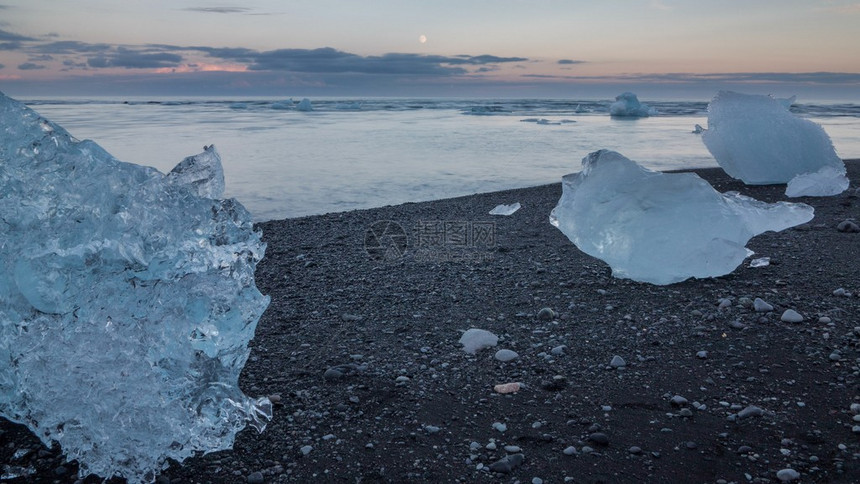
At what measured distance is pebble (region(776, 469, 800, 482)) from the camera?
221cm

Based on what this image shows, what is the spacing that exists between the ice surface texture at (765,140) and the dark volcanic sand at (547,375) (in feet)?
9.41

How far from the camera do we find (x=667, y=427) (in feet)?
8.52

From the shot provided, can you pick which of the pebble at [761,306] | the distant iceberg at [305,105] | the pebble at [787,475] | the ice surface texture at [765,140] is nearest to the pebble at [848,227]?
the ice surface texture at [765,140]

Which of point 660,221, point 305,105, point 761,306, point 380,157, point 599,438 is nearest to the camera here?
point 599,438

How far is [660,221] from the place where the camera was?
4.34 meters

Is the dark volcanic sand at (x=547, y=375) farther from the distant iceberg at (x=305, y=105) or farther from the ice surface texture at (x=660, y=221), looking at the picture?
the distant iceberg at (x=305, y=105)

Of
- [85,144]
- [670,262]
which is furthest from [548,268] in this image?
[85,144]

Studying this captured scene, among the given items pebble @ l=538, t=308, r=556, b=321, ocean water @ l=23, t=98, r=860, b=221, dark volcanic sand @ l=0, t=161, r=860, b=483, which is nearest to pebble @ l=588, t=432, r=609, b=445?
dark volcanic sand @ l=0, t=161, r=860, b=483

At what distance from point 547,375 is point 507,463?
83 centimetres

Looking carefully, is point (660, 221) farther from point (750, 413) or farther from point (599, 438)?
point (599, 438)

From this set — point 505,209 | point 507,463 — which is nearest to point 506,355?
point 507,463

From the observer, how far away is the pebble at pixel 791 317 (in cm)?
354

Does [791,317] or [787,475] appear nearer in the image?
[787,475]

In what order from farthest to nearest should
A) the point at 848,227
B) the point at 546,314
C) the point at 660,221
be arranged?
the point at 848,227 < the point at 660,221 < the point at 546,314
